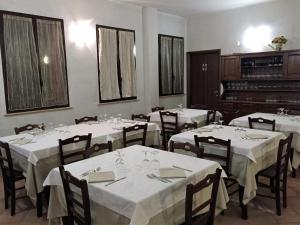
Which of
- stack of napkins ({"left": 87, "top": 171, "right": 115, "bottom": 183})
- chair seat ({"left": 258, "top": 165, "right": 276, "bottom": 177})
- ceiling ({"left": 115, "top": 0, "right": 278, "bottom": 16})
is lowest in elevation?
chair seat ({"left": 258, "top": 165, "right": 276, "bottom": 177})

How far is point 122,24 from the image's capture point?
21.6 feet

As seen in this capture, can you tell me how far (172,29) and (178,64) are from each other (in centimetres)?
106

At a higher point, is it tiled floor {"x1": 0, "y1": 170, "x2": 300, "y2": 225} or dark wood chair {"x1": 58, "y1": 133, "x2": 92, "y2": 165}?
dark wood chair {"x1": 58, "y1": 133, "x2": 92, "y2": 165}

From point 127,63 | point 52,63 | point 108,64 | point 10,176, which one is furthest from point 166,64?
point 10,176

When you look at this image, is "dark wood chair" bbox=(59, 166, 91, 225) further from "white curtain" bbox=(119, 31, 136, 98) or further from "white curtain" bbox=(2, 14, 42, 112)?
"white curtain" bbox=(119, 31, 136, 98)

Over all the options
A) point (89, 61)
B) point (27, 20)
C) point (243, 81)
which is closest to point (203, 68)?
point (243, 81)

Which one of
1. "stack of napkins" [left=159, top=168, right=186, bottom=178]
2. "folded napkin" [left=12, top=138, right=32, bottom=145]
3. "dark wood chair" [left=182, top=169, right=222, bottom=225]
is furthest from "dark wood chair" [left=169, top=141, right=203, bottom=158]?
"folded napkin" [left=12, top=138, right=32, bottom=145]

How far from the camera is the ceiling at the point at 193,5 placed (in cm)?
656

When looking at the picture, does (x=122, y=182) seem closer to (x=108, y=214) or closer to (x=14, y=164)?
(x=108, y=214)

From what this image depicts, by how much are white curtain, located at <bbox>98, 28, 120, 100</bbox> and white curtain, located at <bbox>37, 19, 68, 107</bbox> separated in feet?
3.16

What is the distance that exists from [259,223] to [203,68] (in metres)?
6.00

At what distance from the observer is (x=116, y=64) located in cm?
655

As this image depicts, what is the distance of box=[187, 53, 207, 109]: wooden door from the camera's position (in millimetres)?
8516

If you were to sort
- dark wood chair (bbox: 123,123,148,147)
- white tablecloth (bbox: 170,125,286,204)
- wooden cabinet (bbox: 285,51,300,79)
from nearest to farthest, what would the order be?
white tablecloth (bbox: 170,125,286,204)
dark wood chair (bbox: 123,123,148,147)
wooden cabinet (bbox: 285,51,300,79)
